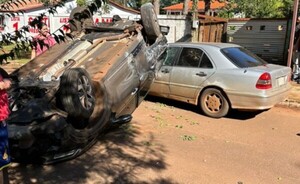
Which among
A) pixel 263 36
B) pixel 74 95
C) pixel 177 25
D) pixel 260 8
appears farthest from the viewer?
pixel 260 8

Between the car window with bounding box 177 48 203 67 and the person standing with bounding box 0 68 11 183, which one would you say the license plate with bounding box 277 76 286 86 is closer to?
the car window with bounding box 177 48 203 67

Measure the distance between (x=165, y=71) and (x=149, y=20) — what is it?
1.32 m

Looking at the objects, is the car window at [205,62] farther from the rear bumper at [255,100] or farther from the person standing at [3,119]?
the person standing at [3,119]

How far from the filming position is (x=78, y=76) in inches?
165

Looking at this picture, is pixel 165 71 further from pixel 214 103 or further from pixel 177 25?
pixel 177 25

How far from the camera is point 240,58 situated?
682 cm

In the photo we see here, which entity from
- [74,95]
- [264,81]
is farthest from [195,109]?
[74,95]

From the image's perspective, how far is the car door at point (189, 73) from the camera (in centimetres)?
689

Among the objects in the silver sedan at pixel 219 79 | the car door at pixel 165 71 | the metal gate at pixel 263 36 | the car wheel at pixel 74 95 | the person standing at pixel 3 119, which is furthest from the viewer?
the metal gate at pixel 263 36

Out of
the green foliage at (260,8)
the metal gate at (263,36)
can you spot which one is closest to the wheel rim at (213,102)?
the metal gate at (263,36)

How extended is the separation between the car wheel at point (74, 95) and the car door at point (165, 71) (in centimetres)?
327

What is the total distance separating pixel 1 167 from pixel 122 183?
1.50 m

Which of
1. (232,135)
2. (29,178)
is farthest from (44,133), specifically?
(232,135)

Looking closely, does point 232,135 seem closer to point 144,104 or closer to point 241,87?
point 241,87
